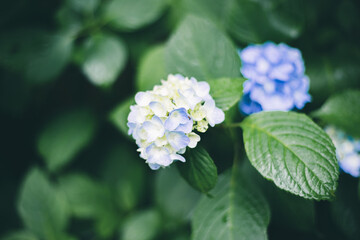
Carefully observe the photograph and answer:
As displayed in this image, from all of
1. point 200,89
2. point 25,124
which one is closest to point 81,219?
point 25,124

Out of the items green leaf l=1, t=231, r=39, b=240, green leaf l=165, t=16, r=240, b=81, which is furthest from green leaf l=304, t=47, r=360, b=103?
green leaf l=1, t=231, r=39, b=240

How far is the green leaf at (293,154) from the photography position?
77 cm

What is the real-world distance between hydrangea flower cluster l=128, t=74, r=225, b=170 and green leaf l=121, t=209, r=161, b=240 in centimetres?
70

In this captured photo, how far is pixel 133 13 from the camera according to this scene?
4.79 feet

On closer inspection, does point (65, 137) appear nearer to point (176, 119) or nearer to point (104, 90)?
point (104, 90)

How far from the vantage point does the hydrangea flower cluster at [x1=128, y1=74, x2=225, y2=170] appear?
74cm

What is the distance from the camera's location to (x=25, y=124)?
6.02ft

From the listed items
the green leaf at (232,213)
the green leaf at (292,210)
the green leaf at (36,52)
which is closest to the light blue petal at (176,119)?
Result: the green leaf at (232,213)

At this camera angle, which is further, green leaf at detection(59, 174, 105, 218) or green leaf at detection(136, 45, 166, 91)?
green leaf at detection(59, 174, 105, 218)

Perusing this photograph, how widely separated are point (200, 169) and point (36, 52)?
44.9 inches

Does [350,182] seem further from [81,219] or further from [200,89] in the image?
[81,219]

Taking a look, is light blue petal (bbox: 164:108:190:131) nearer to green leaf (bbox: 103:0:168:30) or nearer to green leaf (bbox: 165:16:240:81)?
green leaf (bbox: 165:16:240:81)

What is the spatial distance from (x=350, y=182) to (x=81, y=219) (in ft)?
4.65

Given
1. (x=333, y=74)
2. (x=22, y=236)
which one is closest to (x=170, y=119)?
(x=333, y=74)
